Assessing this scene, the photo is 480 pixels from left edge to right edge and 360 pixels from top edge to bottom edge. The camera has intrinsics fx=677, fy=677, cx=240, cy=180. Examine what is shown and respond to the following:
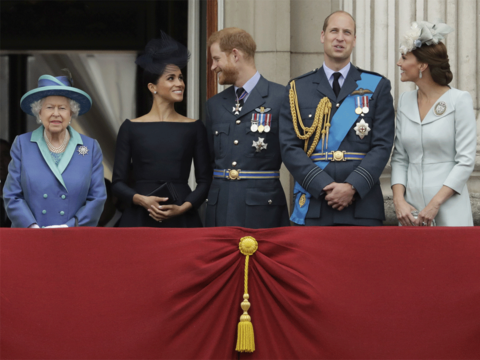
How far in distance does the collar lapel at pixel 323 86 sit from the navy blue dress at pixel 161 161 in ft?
2.49

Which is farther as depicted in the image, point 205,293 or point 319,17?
point 319,17

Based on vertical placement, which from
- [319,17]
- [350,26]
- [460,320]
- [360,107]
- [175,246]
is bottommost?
[460,320]

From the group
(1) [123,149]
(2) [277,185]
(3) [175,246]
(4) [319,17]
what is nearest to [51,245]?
(3) [175,246]

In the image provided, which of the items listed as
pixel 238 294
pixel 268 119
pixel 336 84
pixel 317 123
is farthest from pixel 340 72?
pixel 238 294

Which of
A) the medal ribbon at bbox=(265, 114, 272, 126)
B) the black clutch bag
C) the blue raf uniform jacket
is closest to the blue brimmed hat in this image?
the black clutch bag

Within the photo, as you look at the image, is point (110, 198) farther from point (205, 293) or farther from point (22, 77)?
point (205, 293)

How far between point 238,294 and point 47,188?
126cm

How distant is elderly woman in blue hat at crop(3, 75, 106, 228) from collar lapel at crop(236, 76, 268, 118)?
0.84m

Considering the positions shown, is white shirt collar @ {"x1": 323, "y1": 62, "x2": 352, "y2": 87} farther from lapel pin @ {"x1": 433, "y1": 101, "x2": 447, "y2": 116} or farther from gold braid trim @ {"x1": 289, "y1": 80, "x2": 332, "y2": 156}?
lapel pin @ {"x1": 433, "y1": 101, "x2": 447, "y2": 116}

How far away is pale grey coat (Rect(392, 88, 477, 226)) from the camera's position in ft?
11.0

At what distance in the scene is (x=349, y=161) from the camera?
337 centimetres

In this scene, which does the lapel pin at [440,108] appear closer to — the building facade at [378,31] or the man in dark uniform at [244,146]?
the man in dark uniform at [244,146]

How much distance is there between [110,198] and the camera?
21.5 feet

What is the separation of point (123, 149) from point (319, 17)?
2077 millimetres
